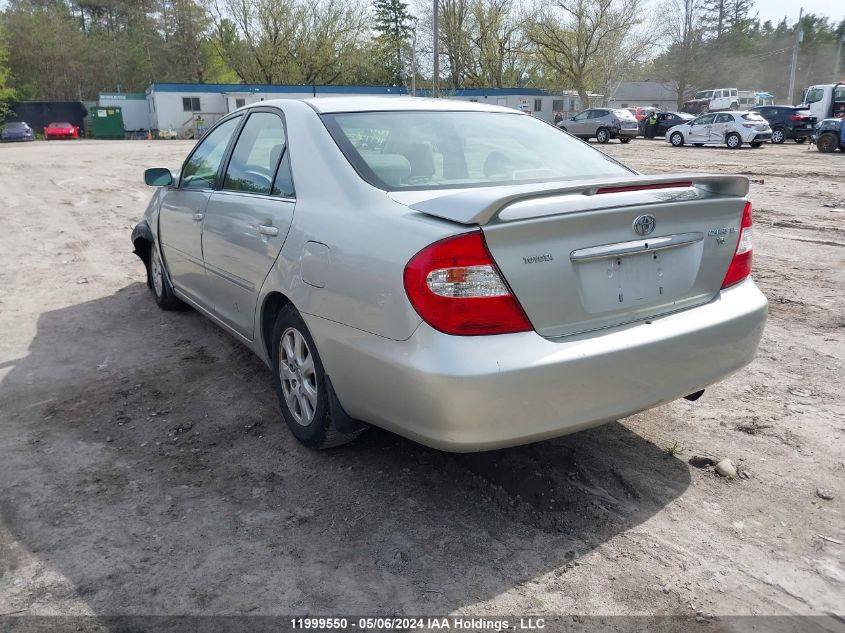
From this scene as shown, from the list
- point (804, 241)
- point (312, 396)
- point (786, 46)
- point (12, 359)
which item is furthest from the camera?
point (786, 46)

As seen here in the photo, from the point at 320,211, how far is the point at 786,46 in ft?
329

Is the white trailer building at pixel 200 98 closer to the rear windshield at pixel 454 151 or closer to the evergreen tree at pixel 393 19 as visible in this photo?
the evergreen tree at pixel 393 19

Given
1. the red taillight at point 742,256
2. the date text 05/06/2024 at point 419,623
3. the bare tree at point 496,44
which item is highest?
the bare tree at point 496,44

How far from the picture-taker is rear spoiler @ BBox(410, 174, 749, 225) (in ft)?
7.72

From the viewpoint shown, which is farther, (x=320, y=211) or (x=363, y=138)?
(x=363, y=138)

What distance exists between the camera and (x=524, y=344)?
240 centimetres

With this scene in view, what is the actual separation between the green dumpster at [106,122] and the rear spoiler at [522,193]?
52.8m

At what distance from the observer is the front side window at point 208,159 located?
14.2 feet

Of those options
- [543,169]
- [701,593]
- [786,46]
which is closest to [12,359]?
[543,169]

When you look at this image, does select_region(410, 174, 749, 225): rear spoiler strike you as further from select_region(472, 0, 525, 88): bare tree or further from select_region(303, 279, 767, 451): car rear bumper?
select_region(472, 0, 525, 88): bare tree

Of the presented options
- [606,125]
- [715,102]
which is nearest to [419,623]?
[606,125]

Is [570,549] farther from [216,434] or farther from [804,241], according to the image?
[804,241]

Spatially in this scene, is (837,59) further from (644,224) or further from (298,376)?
(298,376)

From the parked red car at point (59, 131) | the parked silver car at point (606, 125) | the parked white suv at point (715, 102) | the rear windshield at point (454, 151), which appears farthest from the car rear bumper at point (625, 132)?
the parked red car at point (59, 131)
